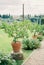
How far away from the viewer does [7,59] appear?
5473 mm

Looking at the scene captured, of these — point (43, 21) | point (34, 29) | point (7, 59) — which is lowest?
point (43, 21)

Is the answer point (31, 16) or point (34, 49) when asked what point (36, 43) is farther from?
point (31, 16)

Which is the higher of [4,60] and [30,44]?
[4,60]

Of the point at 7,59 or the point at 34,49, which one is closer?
the point at 7,59

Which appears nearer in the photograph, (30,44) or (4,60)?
(4,60)

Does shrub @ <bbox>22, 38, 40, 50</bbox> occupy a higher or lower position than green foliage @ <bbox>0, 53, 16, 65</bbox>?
lower

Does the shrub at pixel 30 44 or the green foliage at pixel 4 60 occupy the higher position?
the green foliage at pixel 4 60

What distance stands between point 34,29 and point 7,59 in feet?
33.6

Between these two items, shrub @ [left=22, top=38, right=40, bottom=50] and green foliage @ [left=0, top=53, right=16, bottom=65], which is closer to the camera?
green foliage @ [left=0, top=53, right=16, bottom=65]

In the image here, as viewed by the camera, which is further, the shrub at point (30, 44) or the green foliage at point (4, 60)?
the shrub at point (30, 44)

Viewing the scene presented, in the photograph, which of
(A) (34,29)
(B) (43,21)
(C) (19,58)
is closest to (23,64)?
(C) (19,58)

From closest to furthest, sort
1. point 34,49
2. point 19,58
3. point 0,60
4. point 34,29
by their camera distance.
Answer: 1. point 0,60
2. point 19,58
3. point 34,49
4. point 34,29

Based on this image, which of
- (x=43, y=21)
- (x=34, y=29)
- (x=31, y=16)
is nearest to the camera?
(x=34, y=29)

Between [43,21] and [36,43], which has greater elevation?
[36,43]
